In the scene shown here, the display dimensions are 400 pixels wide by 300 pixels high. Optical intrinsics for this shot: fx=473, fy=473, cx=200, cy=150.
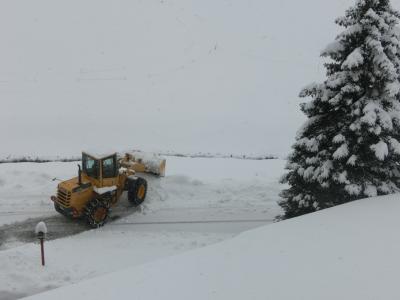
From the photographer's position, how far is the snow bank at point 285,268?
789 cm

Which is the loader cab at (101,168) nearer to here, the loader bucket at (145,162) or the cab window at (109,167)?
the cab window at (109,167)

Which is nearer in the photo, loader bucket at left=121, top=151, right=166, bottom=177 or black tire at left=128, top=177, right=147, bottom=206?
black tire at left=128, top=177, right=147, bottom=206

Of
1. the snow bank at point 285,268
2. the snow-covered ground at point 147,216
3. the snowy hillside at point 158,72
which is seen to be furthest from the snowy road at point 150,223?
the snowy hillside at point 158,72

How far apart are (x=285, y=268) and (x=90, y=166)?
8.52 metres

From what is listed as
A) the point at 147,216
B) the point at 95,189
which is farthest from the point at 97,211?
the point at 147,216

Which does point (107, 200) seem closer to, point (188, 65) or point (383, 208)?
point (383, 208)

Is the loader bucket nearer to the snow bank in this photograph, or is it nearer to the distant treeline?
the distant treeline

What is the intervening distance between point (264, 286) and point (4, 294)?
21.8 ft

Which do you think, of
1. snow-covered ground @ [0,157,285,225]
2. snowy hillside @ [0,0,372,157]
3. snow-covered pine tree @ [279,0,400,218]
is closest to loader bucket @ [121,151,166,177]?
snow-covered ground @ [0,157,285,225]

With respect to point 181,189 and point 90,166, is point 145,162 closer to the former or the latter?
point 181,189

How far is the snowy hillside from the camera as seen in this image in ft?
80.9

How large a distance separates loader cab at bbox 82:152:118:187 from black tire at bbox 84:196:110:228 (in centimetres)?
53

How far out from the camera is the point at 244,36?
3544cm

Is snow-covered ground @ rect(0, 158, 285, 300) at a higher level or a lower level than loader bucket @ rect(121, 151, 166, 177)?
lower
